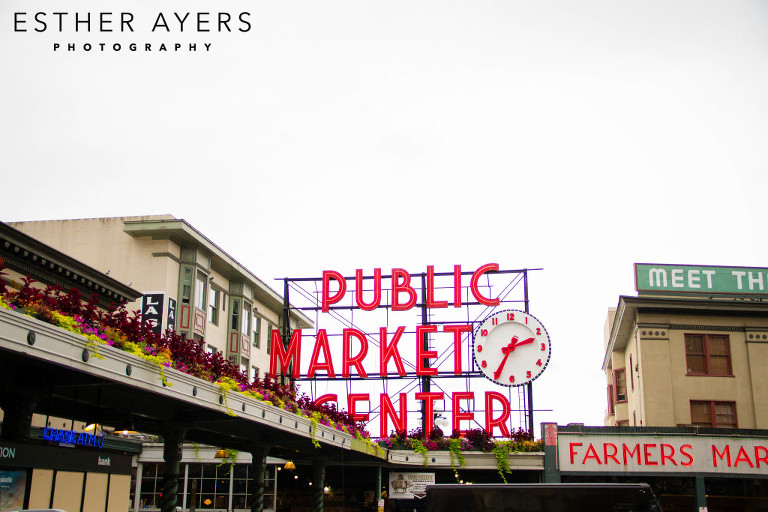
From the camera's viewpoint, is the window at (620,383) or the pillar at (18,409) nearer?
the pillar at (18,409)

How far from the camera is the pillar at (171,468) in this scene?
61.6ft

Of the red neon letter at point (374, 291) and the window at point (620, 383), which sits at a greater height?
the red neon letter at point (374, 291)

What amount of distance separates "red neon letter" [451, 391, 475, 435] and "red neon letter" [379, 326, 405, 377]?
335 centimetres

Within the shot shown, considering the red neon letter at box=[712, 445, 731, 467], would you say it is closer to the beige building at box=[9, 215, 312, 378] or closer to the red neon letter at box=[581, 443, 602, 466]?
the red neon letter at box=[581, 443, 602, 466]

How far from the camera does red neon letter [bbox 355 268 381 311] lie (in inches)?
1791

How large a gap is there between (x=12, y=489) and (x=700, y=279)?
118ft

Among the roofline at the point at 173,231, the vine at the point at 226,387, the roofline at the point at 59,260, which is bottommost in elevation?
the vine at the point at 226,387

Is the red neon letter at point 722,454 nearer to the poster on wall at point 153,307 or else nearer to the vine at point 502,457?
the vine at point 502,457

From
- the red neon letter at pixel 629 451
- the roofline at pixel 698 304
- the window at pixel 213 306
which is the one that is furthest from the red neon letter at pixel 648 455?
the window at pixel 213 306

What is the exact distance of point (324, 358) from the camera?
146ft

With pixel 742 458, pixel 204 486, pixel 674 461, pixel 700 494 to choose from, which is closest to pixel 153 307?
pixel 204 486

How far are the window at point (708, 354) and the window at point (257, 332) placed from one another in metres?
29.1

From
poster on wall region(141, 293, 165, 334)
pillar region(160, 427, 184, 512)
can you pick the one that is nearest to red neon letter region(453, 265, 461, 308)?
poster on wall region(141, 293, 165, 334)

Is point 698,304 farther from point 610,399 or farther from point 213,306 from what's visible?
point 213,306
